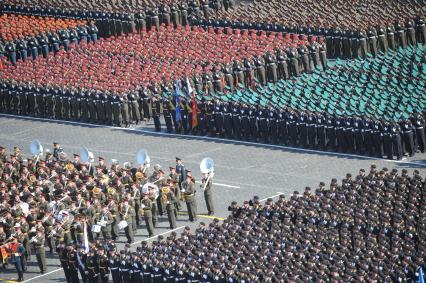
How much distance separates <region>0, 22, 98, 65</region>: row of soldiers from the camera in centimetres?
7388

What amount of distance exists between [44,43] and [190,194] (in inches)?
1011

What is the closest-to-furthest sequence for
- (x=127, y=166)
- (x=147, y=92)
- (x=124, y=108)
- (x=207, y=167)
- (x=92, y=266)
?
(x=92, y=266) < (x=207, y=167) < (x=127, y=166) < (x=147, y=92) < (x=124, y=108)

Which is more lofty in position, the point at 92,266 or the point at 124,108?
the point at 124,108

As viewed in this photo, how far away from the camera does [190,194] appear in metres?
50.7

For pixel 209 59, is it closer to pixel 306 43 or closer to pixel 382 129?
pixel 306 43

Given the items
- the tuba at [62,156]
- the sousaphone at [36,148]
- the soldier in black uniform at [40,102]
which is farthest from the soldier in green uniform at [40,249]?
the soldier in black uniform at [40,102]

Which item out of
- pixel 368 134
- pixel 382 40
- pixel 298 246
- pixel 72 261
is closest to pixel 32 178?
pixel 72 261

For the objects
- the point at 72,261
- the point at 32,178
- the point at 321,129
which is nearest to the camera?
the point at 72,261

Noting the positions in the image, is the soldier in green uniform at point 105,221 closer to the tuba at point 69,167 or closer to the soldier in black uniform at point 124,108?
the tuba at point 69,167

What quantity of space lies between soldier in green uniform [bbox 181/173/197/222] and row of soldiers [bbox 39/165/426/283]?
7.65 ft

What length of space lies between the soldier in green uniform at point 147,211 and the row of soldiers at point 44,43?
25313 millimetres

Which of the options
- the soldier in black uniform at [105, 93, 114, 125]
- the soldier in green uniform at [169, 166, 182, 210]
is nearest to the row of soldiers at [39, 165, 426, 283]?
the soldier in green uniform at [169, 166, 182, 210]

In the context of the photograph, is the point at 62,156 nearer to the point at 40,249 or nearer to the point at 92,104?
the point at 40,249

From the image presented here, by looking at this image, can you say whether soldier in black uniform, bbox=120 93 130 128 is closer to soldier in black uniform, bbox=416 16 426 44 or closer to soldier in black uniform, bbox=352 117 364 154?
soldier in black uniform, bbox=352 117 364 154
